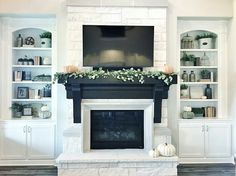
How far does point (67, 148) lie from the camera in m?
5.24

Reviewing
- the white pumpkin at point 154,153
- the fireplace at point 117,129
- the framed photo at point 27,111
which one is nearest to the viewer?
the white pumpkin at point 154,153

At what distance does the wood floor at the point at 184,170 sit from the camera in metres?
5.20

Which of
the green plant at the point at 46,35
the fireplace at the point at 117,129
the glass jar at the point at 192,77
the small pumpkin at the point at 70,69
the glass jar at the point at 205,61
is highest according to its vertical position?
the green plant at the point at 46,35

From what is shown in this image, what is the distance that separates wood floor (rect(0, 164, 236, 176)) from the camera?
5195 millimetres

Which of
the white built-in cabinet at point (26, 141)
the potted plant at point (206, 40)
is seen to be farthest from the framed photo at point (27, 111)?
the potted plant at point (206, 40)

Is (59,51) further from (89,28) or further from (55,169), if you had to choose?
(55,169)

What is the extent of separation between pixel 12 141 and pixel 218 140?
372 cm

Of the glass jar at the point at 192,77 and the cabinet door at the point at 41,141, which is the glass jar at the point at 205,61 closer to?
the glass jar at the point at 192,77

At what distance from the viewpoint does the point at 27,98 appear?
6.09 m

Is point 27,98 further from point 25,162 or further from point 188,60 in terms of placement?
point 188,60

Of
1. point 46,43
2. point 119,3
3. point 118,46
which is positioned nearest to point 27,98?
point 46,43

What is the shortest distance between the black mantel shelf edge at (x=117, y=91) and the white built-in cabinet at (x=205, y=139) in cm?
86

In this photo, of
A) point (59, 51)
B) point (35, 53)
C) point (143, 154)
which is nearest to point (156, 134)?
point (143, 154)

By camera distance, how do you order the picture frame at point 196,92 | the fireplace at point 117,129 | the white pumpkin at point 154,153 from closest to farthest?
the white pumpkin at point 154,153, the fireplace at point 117,129, the picture frame at point 196,92
